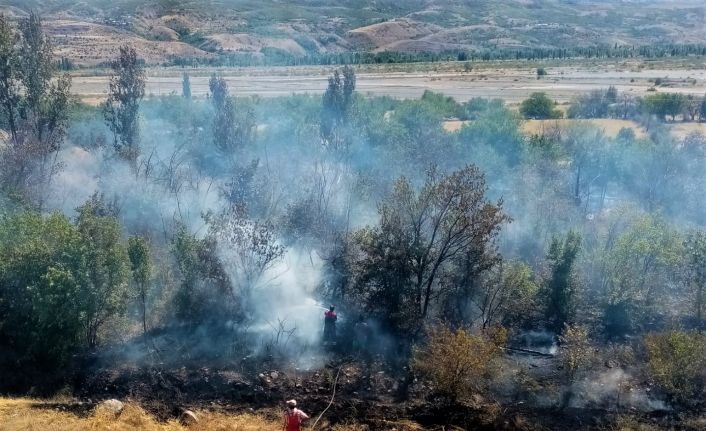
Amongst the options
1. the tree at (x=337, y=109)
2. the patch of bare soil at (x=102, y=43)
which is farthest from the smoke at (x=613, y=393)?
the patch of bare soil at (x=102, y=43)

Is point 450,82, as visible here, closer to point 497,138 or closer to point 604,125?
point 604,125

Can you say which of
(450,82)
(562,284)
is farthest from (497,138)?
(450,82)

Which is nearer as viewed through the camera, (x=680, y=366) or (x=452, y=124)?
(x=680, y=366)

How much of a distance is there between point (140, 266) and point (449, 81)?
Answer: 57129 millimetres

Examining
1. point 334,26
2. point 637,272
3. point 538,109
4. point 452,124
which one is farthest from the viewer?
point 334,26

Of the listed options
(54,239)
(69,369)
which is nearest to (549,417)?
(69,369)

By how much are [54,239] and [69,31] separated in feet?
326

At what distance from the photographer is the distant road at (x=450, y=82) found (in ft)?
184

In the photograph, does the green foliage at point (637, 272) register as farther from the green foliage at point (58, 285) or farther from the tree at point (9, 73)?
the tree at point (9, 73)

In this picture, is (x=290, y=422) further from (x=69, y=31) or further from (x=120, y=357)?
(x=69, y=31)

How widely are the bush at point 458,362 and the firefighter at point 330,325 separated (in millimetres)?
2908

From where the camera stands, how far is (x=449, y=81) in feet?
226

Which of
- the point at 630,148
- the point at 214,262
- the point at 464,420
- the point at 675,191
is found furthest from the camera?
the point at 630,148

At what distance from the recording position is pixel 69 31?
3984 inches
